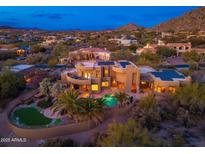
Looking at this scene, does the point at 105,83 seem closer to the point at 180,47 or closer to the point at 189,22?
the point at 180,47

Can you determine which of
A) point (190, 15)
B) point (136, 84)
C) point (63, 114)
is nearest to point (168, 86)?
point (136, 84)

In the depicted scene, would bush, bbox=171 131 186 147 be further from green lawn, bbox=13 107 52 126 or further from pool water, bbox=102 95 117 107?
green lawn, bbox=13 107 52 126

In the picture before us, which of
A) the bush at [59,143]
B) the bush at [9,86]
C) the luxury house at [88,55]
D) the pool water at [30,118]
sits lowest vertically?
the bush at [59,143]

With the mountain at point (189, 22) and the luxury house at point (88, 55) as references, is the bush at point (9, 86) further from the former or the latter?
the mountain at point (189, 22)

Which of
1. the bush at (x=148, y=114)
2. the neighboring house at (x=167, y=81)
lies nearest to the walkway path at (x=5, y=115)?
the bush at (x=148, y=114)

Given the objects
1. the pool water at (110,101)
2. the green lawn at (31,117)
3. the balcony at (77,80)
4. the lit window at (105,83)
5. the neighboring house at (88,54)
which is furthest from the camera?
the neighboring house at (88,54)

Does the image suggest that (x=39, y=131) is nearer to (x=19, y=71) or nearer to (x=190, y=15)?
(x=19, y=71)

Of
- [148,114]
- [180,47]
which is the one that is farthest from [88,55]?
[148,114]
